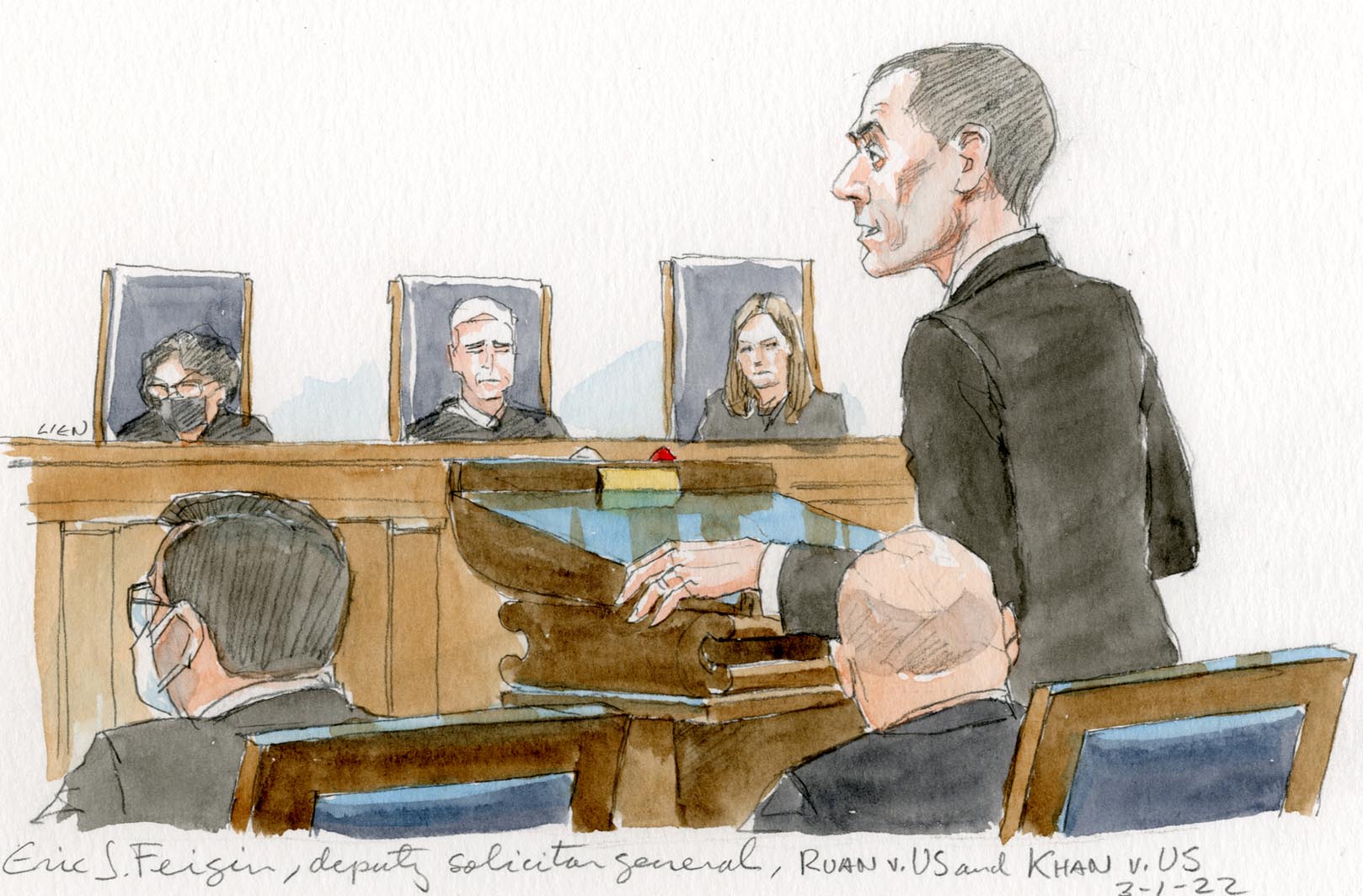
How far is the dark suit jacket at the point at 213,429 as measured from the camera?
1.81m

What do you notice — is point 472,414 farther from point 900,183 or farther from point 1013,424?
point 1013,424

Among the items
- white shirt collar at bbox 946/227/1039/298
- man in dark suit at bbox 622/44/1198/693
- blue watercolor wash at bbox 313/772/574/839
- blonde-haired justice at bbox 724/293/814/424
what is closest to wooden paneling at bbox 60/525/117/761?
blue watercolor wash at bbox 313/772/574/839

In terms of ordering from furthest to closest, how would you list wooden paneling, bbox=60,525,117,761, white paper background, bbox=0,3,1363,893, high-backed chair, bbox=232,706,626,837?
white paper background, bbox=0,3,1363,893 < wooden paneling, bbox=60,525,117,761 < high-backed chair, bbox=232,706,626,837

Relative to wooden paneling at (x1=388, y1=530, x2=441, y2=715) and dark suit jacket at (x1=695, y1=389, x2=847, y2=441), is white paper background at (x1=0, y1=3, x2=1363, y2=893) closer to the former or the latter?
dark suit jacket at (x1=695, y1=389, x2=847, y2=441)

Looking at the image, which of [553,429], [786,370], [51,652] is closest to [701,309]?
[786,370]

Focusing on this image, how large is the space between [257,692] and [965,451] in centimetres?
94

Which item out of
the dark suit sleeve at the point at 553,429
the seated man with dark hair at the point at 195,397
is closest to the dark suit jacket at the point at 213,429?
the seated man with dark hair at the point at 195,397

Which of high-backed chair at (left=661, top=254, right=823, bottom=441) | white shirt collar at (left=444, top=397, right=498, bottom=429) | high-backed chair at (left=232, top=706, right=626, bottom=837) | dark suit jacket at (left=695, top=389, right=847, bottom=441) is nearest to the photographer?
high-backed chair at (left=232, top=706, right=626, bottom=837)

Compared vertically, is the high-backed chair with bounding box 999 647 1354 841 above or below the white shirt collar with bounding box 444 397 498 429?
below

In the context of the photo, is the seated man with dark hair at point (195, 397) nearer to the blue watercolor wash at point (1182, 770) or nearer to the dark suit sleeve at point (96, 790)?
the dark suit sleeve at point (96, 790)

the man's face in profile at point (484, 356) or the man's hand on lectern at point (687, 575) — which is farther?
the man's face in profile at point (484, 356)

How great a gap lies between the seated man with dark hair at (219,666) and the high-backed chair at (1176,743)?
0.87 metres

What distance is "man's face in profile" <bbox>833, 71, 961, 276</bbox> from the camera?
4.85ft

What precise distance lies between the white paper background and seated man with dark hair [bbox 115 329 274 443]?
0.10m
